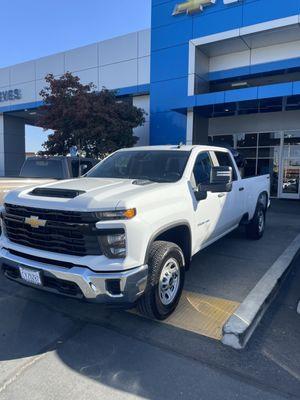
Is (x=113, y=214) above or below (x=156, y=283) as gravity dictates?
above

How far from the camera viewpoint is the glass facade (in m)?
16.6

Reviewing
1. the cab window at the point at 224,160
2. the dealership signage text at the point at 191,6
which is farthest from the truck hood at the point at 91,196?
the dealership signage text at the point at 191,6

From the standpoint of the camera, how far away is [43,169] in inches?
313

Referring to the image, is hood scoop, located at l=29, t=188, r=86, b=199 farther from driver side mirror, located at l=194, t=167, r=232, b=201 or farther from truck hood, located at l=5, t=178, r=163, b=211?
driver side mirror, located at l=194, t=167, r=232, b=201

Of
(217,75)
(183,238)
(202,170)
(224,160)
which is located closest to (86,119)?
(217,75)

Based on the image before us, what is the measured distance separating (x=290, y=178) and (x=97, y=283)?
1604 centimetres

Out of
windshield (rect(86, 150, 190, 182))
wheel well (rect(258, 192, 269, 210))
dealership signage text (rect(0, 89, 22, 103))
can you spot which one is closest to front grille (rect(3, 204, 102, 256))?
windshield (rect(86, 150, 190, 182))

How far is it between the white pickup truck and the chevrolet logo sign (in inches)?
0.4

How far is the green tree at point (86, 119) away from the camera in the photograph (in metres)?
14.8

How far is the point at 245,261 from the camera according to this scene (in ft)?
18.9

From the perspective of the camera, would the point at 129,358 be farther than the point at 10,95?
No

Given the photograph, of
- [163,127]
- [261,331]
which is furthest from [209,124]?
[261,331]

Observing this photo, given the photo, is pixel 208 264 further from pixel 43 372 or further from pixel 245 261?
pixel 43 372

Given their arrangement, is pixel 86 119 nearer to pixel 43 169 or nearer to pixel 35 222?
pixel 43 169
